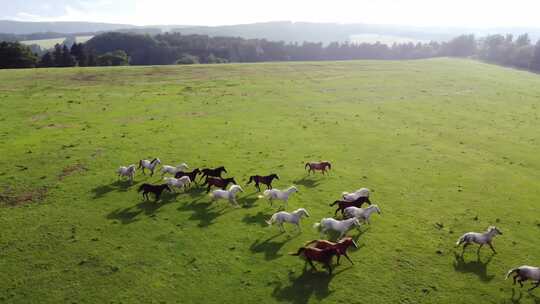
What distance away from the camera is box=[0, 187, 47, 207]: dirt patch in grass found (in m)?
21.6

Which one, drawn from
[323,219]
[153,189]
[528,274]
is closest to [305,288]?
[323,219]

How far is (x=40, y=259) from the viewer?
1656cm

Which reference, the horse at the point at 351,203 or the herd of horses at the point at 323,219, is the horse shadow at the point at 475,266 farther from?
the horse at the point at 351,203

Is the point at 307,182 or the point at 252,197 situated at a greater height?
the point at 307,182

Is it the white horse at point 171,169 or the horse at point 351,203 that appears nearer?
the horse at point 351,203

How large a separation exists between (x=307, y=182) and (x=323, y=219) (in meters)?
7.11

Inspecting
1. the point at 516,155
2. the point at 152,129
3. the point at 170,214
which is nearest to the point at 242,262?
the point at 170,214

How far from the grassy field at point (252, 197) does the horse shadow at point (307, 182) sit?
0.34 meters

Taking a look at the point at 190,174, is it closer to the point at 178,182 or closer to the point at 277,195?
the point at 178,182

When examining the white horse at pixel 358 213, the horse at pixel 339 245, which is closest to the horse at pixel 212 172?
the white horse at pixel 358 213

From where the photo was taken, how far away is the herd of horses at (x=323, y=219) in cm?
1554

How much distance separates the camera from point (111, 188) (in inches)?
931

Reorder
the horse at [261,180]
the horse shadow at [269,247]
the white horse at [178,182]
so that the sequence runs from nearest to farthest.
→ the horse shadow at [269,247] → the white horse at [178,182] → the horse at [261,180]

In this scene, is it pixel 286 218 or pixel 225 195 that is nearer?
pixel 286 218
